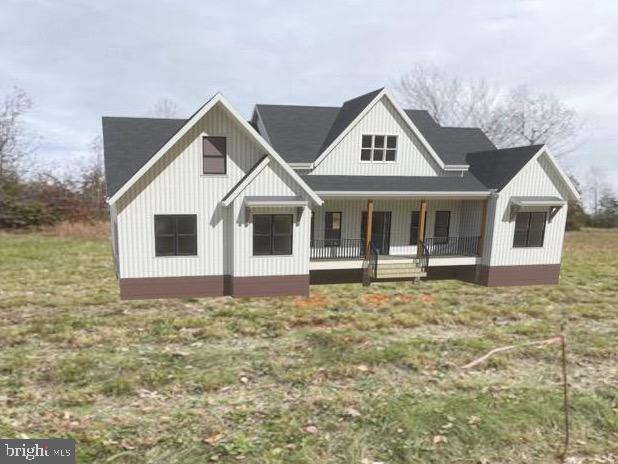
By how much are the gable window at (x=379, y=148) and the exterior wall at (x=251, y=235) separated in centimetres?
490

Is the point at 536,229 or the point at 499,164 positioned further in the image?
the point at 499,164

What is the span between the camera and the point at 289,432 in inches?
246

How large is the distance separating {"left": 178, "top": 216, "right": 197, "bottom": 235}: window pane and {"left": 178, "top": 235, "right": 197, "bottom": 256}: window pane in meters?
0.18

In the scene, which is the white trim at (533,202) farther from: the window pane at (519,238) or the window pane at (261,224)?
the window pane at (261,224)

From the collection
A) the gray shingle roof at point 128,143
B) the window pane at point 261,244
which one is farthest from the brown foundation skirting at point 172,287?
the gray shingle roof at point 128,143

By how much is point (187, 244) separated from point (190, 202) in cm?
149

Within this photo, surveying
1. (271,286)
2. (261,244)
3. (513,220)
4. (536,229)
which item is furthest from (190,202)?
(536,229)

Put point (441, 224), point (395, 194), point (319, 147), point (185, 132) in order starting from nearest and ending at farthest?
1. point (185, 132)
2. point (395, 194)
3. point (319, 147)
4. point (441, 224)

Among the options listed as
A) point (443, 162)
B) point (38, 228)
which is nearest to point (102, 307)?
point (443, 162)

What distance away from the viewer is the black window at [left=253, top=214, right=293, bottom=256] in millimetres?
14328

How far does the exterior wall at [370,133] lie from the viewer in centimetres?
1747

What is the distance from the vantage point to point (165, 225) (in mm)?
13797

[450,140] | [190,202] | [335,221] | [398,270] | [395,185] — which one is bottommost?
[398,270]

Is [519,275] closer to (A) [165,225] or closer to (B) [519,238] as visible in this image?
(B) [519,238]
